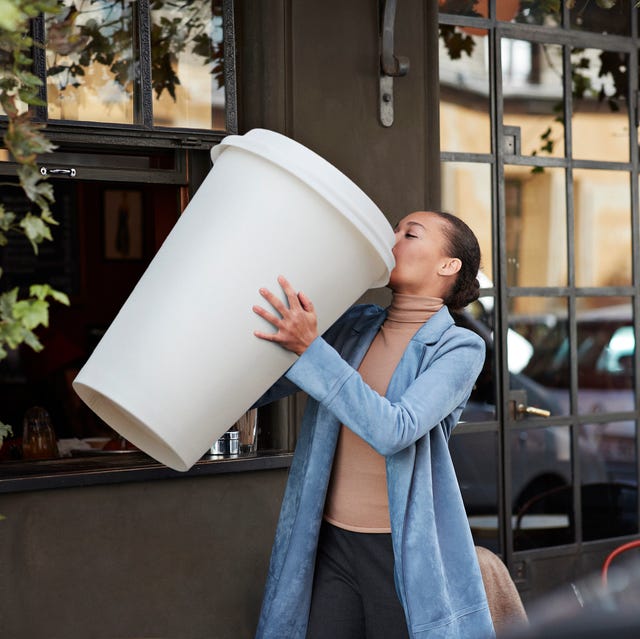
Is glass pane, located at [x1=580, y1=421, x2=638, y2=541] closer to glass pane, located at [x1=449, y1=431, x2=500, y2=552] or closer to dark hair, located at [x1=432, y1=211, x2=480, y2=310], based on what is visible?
glass pane, located at [x1=449, y1=431, x2=500, y2=552]

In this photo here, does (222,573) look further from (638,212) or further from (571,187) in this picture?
(638,212)

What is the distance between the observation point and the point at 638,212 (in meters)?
4.39

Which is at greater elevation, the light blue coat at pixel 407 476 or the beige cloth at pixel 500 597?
the light blue coat at pixel 407 476

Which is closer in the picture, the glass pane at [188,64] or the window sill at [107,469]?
the window sill at [107,469]

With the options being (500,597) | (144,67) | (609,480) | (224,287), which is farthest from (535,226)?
(224,287)

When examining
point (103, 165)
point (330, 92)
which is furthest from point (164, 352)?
point (330, 92)

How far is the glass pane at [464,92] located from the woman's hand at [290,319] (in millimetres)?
2095

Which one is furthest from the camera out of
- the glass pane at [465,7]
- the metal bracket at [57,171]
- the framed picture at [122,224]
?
the framed picture at [122,224]

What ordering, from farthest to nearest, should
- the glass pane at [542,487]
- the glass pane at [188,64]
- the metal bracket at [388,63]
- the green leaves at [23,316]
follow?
1. the glass pane at [542,487]
2. the metal bracket at [388,63]
3. the glass pane at [188,64]
4. the green leaves at [23,316]

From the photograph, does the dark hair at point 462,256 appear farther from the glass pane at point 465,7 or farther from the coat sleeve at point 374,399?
the glass pane at point 465,7

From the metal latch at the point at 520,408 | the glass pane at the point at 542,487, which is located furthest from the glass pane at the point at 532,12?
the glass pane at the point at 542,487

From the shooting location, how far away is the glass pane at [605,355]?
14.0 ft

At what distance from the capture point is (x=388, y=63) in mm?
3492

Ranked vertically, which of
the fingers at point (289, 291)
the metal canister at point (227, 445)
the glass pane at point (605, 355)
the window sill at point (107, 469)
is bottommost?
the window sill at point (107, 469)
